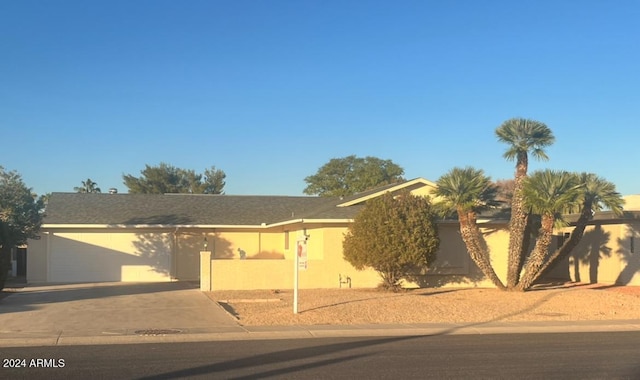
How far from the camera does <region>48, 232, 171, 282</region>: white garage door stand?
28688 millimetres

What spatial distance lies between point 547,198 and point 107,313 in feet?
45.9

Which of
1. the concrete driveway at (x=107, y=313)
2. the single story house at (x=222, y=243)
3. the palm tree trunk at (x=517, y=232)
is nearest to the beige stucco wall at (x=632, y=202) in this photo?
the single story house at (x=222, y=243)

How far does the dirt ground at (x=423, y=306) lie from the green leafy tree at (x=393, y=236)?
1.09 m

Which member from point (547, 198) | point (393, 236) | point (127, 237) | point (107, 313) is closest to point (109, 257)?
point (127, 237)

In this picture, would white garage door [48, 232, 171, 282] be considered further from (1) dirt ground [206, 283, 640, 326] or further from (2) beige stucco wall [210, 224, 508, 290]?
(1) dirt ground [206, 283, 640, 326]


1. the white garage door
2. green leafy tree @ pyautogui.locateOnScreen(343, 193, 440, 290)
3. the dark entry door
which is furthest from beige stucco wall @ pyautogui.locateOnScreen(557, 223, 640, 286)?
the dark entry door

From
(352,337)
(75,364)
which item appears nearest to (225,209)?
(352,337)

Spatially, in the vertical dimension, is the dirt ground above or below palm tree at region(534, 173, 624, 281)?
below

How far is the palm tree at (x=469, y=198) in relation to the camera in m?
23.0

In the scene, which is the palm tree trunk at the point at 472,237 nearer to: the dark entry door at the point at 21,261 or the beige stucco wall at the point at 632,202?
the beige stucco wall at the point at 632,202

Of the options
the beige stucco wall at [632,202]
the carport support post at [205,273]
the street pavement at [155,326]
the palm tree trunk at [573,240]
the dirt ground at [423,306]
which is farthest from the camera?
the beige stucco wall at [632,202]

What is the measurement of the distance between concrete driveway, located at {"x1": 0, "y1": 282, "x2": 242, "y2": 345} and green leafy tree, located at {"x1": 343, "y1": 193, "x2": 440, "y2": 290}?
18.7ft

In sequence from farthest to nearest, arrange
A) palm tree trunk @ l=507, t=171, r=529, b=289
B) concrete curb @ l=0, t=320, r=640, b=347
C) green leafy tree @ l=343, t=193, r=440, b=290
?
1. palm tree trunk @ l=507, t=171, r=529, b=289
2. green leafy tree @ l=343, t=193, r=440, b=290
3. concrete curb @ l=0, t=320, r=640, b=347

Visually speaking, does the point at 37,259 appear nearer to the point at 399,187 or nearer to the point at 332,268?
the point at 332,268
